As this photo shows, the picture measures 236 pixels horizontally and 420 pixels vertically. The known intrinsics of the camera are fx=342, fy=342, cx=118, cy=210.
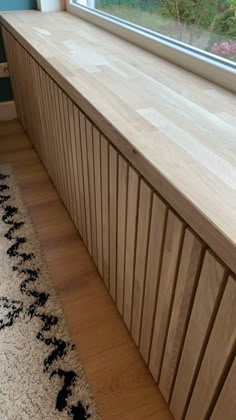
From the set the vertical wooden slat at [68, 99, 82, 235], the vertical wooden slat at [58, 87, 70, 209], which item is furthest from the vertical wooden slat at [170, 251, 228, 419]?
the vertical wooden slat at [58, 87, 70, 209]

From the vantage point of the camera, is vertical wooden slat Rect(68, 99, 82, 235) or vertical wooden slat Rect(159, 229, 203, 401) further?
vertical wooden slat Rect(68, 99, 82, 235)

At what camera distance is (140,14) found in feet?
4.59

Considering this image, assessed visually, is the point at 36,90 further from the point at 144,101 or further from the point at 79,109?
the point at 144,101

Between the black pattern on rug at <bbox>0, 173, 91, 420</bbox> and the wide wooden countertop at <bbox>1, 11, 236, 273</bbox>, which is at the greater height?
the wide wooden countertop at <bbox>1, 11, 236, 273</bbox>

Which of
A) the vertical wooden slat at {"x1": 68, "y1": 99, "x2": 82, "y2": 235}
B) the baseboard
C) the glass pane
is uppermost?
the glass pane

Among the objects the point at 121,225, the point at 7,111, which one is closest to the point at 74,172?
the point at 121,225

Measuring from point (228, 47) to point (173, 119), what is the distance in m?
0.35

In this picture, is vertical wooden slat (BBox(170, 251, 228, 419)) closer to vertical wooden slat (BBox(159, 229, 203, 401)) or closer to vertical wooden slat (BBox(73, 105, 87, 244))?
vertical wooden slat (BBox(159, 229, 203, 401))

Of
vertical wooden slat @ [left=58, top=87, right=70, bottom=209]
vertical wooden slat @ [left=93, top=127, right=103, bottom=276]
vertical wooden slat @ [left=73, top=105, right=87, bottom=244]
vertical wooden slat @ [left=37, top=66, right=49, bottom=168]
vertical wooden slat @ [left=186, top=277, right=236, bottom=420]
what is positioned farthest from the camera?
vertical wooden slat @ [left=37, top=66, right=49, bottom=168]

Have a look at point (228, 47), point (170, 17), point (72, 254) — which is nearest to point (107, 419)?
point (72, 254)

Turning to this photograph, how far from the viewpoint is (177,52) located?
1.14 m

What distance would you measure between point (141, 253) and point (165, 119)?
1.06 feet

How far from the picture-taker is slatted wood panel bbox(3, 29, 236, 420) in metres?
0.60

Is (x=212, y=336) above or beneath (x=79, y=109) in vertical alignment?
beneath
